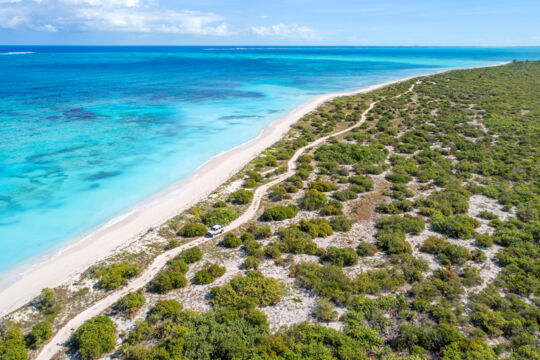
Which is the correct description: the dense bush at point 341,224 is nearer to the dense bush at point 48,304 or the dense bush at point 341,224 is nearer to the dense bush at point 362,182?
the dense bush at point 362,182

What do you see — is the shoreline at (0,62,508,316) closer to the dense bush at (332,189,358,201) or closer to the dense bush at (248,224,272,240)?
the dense bush at (248,224,272,240)

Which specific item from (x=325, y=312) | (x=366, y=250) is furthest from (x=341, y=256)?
(x=325, y=312)

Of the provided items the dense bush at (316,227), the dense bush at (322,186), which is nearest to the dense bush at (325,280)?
the dense bush at (316,227)

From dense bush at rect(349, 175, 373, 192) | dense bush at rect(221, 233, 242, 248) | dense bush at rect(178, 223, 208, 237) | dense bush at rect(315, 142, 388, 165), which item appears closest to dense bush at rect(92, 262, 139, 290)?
dense bush at rect(178, 223, 208, 237)

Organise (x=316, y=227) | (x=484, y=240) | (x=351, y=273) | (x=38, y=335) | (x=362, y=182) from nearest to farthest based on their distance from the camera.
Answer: (x=38, y=335)
(x=351, y=273)
(x=484, y=240)
(x=316, y=227)
(x=362, y=182)

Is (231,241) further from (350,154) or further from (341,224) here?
(350,154)

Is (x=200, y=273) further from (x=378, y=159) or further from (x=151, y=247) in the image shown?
(x=378, y=159)

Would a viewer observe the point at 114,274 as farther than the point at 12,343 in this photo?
Yes
